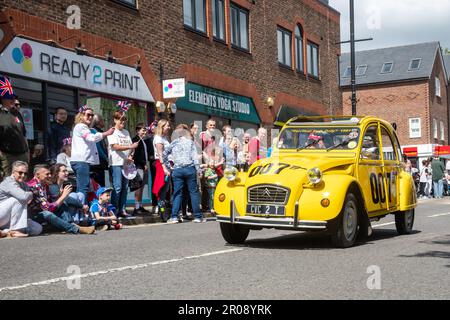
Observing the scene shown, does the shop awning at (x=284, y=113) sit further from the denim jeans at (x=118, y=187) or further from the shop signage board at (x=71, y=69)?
the denim jeans at (x=118, y=187)

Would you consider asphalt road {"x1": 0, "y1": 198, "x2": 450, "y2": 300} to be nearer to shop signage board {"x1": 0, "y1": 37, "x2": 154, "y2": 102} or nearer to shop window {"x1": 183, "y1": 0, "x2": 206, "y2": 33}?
shop signage board {"x1": 0, "y1": 37, "x2": 154, "y2": 102}

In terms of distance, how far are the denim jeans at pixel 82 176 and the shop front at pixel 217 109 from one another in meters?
7.76

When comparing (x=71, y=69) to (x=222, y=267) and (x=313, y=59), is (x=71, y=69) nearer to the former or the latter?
(x=222, y=267)

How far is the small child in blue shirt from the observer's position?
36.7ft

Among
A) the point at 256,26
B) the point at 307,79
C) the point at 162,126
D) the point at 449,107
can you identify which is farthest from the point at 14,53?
the point at 449,107

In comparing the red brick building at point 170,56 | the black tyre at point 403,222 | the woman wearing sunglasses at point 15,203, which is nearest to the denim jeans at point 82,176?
the woman wearing sunglasses at point 15,203

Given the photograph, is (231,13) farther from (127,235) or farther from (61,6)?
(127,235)

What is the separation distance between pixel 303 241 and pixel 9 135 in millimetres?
5130

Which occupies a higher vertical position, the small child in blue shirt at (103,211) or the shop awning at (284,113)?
the shop awning at (284,113)

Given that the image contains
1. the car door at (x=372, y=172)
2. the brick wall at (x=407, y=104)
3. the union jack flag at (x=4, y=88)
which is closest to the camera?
the car door at (x=372, y=172)

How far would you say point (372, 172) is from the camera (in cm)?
912

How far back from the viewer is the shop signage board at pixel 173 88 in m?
17.7

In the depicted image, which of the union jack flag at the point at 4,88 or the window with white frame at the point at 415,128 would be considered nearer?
the union jack flag at the point at 4,88

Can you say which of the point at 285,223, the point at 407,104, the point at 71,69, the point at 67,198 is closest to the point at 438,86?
the point at 407,104
